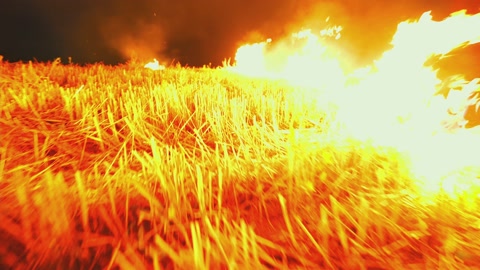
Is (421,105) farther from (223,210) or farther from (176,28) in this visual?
(176,28)

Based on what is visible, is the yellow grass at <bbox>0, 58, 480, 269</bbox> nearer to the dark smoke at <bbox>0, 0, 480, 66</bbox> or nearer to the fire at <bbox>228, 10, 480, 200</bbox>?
the fire at <bbox>228, 10, 480, 200</bbox>

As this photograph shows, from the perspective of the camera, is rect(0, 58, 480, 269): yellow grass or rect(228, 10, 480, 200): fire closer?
rect(0, 58, 480, 269): yellow grass

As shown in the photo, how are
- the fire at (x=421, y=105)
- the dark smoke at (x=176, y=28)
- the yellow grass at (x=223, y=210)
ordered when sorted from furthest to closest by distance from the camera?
the dark smoke at (x=176, y=28) → the fire at (x=421, y=105) → the yellow grass at (x=223, y=210)

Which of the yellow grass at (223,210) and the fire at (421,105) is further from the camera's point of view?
the fire at (421,105)

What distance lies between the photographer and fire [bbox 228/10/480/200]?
5.30 feet

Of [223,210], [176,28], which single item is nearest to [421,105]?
[223,210]

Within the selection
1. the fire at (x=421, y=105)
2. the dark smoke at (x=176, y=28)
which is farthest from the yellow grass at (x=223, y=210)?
the dark smoke at (x=176, y=28)

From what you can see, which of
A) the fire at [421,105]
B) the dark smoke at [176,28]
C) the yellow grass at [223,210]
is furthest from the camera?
the dark smoke at [176,28]

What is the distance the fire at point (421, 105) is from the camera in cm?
162

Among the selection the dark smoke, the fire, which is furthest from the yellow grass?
the dark smoke

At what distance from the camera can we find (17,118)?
207 centimetres

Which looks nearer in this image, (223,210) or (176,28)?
(223,210)

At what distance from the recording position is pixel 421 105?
2.18 m

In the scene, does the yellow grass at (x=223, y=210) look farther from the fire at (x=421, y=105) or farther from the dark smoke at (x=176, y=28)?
the dark smoke at (x=176, y=28)
